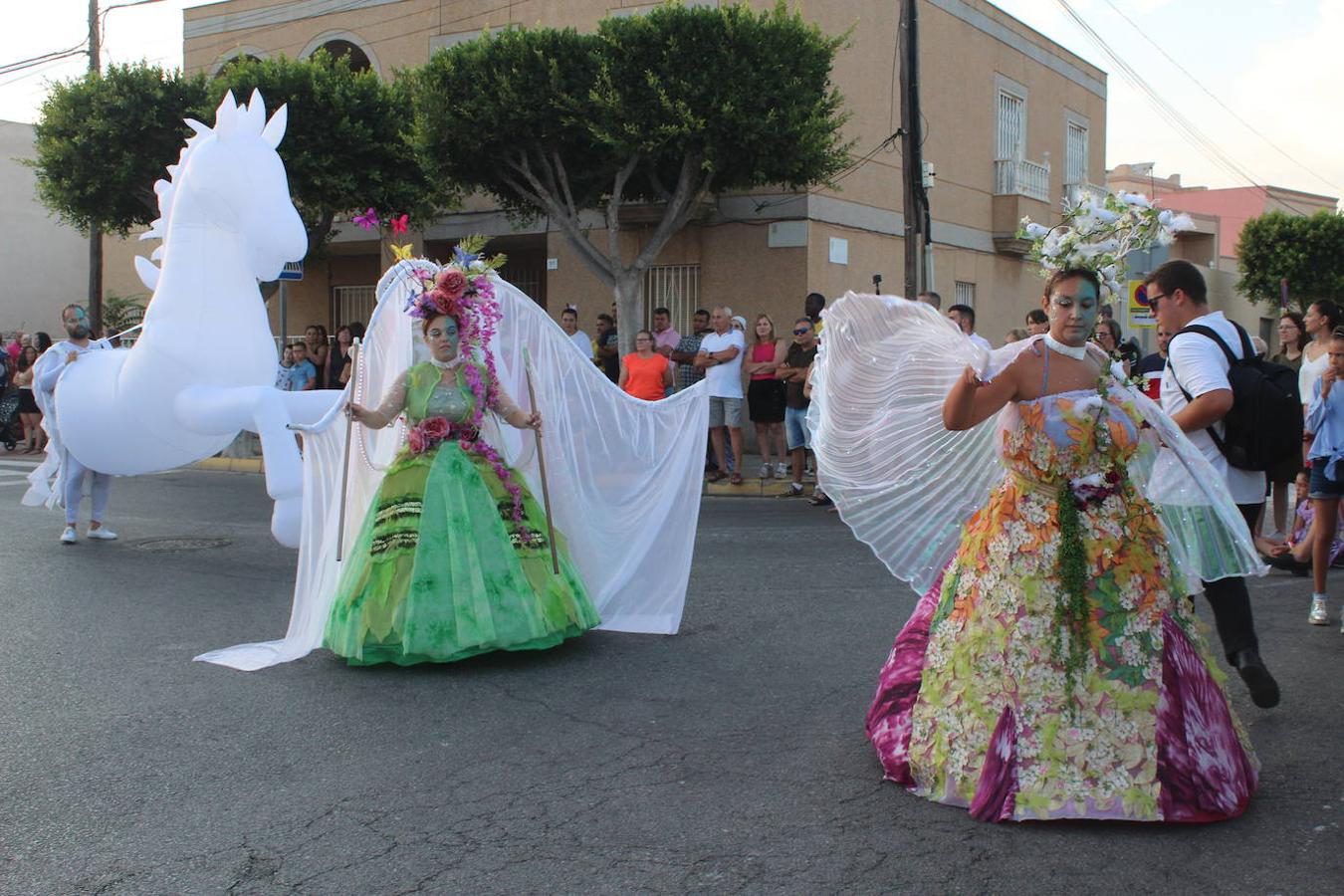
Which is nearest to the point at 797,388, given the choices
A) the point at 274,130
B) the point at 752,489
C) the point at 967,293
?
the point at 752,489

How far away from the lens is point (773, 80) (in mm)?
14734

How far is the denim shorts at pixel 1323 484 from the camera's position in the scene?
21.9 feet

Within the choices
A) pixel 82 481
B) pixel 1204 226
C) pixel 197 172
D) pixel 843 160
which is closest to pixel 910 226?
pixel 843 160

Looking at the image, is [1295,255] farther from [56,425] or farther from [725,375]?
[56,425]

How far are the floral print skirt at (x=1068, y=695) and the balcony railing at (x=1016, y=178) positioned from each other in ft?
64.8

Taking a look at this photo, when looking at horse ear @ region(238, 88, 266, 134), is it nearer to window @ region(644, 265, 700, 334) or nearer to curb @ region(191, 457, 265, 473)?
curb @ region(191, 457, 265, 473)

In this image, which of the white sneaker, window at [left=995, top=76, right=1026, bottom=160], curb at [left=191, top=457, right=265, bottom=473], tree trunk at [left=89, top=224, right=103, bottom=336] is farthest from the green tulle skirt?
window at [left=995, top=76, right=1026, bottom=160]

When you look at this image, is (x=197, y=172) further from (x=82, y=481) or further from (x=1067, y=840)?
(x=1067, y=840)

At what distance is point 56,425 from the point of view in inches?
384

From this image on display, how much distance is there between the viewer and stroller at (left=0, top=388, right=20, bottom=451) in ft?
64.6

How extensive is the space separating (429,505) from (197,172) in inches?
173

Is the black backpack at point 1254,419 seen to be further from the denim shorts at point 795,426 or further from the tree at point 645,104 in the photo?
the tree at point 645,104

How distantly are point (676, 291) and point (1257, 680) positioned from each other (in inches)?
582

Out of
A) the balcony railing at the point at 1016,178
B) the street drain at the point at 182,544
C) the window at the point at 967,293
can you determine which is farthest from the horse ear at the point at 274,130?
the balcony railing at the point at 1016,178
